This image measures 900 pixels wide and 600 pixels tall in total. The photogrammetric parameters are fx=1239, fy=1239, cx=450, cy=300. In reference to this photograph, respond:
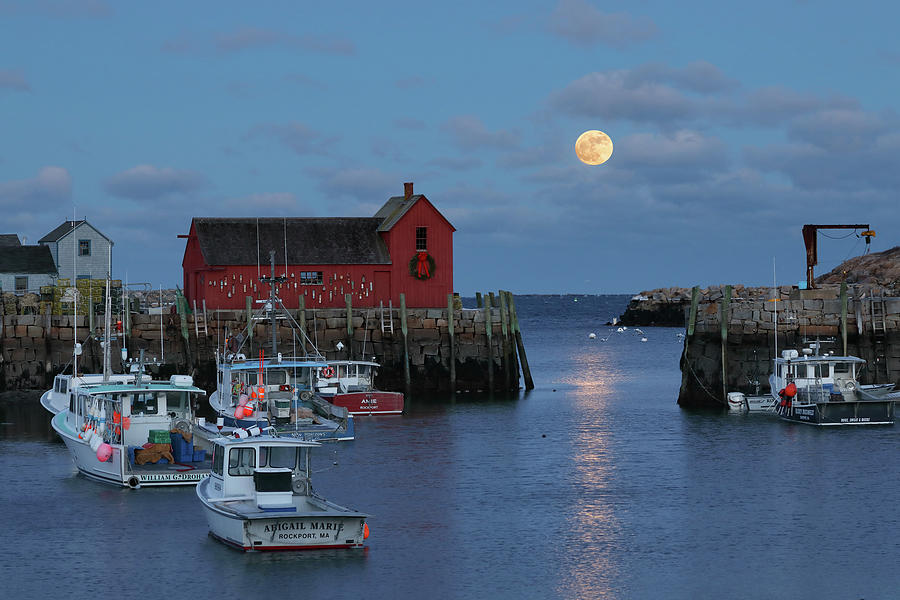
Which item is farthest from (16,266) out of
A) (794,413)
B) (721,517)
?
(721,517)

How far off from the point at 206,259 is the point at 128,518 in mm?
30336

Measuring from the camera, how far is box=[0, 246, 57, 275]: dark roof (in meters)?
66.0

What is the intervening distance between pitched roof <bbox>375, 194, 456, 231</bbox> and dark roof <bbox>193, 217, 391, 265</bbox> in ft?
3.03

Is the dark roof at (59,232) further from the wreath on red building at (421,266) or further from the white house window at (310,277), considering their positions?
the wreath on red building at (421,266)

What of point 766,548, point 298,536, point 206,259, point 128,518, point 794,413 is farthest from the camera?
point 206,259

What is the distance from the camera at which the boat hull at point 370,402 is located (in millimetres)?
45219

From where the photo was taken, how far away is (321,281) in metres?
57.9

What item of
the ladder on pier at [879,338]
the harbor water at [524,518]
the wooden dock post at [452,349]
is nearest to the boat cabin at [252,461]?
the harbor water at [524,518]

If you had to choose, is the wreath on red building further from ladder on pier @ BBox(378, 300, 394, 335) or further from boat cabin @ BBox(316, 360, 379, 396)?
boat cabin @ BBox(316, 360, 379, 396)

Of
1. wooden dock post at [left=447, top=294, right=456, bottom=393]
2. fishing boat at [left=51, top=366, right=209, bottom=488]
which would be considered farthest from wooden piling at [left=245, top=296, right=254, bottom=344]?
fishing boat at [left=51, top=366, right=209, bottom=488]

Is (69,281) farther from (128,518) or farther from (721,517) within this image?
(721,517)

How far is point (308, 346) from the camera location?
174ft

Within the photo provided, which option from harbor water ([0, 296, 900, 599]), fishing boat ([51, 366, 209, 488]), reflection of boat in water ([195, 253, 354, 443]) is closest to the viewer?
harbor water ([0, 296, 900, 599])

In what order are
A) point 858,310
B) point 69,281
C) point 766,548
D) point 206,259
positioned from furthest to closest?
point 69,281 < point 206,259 < point 858,310 < point 766,548
